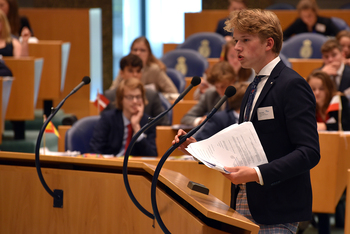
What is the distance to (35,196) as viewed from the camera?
1.90 metres

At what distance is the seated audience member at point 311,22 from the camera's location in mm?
6078

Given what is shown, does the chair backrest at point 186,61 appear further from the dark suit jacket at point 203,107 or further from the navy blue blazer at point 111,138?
the navy blue blazer at point 111,138

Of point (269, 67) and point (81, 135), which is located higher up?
point (269, 67)

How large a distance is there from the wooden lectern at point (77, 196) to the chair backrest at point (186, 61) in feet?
12.7

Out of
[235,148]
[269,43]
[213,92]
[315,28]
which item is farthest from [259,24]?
[315,28]

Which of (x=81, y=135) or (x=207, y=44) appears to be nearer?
(x=81, y=135)

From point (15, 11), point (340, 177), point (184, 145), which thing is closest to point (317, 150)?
point (184, 145)

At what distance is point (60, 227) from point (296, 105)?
1094mm

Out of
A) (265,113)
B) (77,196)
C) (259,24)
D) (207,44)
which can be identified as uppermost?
(207,44)

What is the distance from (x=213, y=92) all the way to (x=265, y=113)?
245 centimetres

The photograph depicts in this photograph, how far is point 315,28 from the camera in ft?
20.3

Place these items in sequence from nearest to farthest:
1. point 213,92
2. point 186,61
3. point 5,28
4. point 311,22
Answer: point 213,92 → point 5,28 → point 186,61 → point 311,22

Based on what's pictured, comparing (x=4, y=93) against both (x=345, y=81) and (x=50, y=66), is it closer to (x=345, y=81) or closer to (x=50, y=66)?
(x=50, y=66)

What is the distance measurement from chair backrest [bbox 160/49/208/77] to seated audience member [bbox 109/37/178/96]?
2.81 ft
